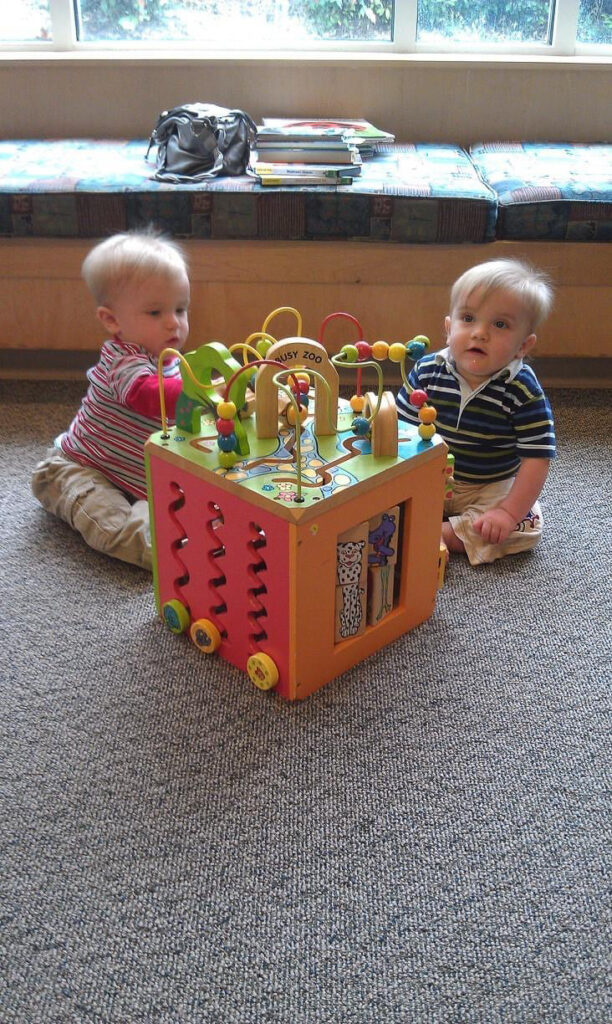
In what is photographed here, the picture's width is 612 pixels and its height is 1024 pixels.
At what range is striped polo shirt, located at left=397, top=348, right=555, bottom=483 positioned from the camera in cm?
167

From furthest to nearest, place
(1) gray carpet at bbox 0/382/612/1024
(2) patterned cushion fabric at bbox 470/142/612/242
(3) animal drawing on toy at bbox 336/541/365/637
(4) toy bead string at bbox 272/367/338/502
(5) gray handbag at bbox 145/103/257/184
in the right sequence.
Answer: (5) gray handbag at bbox 145/103/257/184 → (2) patterned cushion fabric at bbox 470/142/612/242 → (3) animal drawing on toy at bbox 336/541/365/637 → (4) toy bead string at bbox 272/367/338/502 → (1) gray carpet at bbox 0/382/612/1024

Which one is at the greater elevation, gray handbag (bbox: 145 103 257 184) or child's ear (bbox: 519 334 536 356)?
gray handbag (bbox: 145 103 257 184)

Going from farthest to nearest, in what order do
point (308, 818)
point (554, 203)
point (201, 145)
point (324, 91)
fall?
point (324, 91)
point (201, 145)
point (554, 203)
point (308, 818)

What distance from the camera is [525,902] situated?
1.04 meters

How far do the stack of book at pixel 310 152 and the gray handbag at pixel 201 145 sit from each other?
53 millimetres

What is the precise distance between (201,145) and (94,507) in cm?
103

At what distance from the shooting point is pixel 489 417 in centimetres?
169

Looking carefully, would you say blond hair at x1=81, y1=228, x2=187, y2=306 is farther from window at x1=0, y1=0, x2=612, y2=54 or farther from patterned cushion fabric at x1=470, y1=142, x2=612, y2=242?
window at x1=0, y1=0, x2=612, y2=54

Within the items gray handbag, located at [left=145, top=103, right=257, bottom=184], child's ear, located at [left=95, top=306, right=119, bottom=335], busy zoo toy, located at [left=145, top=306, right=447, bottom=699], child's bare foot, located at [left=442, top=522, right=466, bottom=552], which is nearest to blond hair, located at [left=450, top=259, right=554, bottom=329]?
busy zoo toy, located at [left=145, top=306, right=447, bottom=699]

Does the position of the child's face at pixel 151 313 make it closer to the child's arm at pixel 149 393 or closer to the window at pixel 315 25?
the child's arm at pixel 149 393

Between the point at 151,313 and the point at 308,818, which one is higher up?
the point at 151,313

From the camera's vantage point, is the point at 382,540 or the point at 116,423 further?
the point at 116,423

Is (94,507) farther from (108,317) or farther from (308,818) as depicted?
(308,818)

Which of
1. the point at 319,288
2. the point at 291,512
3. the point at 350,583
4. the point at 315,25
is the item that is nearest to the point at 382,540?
the point at 350,583
